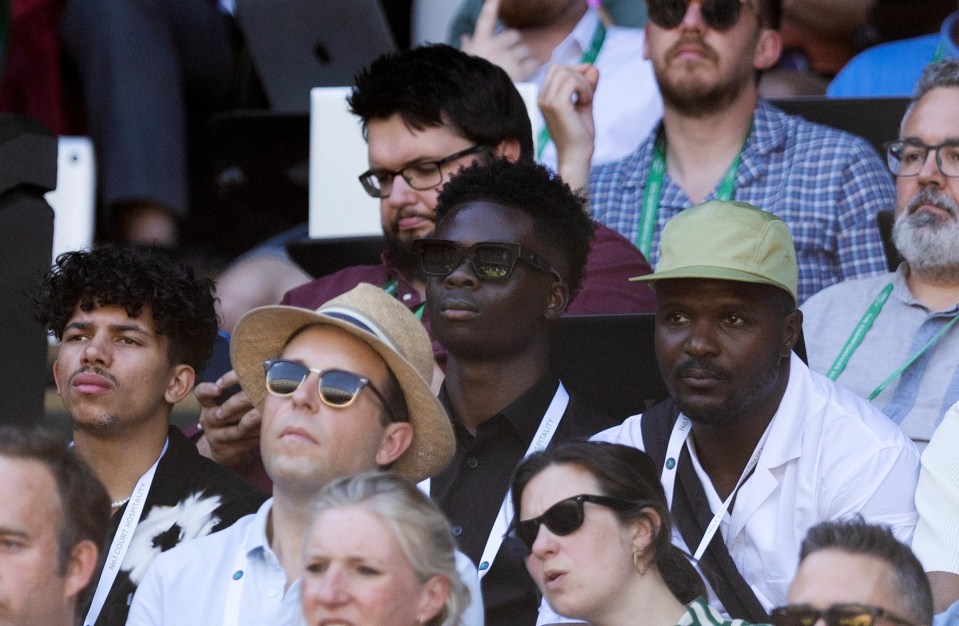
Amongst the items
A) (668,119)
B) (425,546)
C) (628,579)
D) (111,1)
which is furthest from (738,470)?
(111,1)

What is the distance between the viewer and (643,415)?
4.60 meters

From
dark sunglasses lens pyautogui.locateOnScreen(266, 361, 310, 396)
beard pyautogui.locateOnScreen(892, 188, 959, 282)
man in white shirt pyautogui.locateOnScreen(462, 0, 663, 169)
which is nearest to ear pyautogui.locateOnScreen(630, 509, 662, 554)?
dark sunglasses lens pyautogui.locateOnScreen(266, 361, 310, 396)

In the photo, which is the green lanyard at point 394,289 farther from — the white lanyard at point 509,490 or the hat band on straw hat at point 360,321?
the hat band on straw hat at point 360,321

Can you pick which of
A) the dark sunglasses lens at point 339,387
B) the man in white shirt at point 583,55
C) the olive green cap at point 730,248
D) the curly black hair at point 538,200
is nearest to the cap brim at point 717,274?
the olive green cap at point 730,248

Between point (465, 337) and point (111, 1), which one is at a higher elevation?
point (111, 1)

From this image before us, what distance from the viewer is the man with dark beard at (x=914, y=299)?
4875 mm

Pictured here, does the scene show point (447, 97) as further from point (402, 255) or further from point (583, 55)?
point (583, 55)

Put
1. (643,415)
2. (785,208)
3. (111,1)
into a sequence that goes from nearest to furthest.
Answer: (643,415)
(785,208)
(111,1)

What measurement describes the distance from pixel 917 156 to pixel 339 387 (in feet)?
6.01

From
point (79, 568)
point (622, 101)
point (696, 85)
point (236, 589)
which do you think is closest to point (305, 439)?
point (236, 589)

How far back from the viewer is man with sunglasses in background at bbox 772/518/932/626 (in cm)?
342

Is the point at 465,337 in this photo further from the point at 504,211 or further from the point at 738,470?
the point at 738,470

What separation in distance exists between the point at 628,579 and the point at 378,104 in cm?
213

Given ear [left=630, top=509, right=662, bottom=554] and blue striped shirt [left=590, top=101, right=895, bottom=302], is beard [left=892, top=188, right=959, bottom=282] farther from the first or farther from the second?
ear [left=630, top=509, right=662, bottom=554]
